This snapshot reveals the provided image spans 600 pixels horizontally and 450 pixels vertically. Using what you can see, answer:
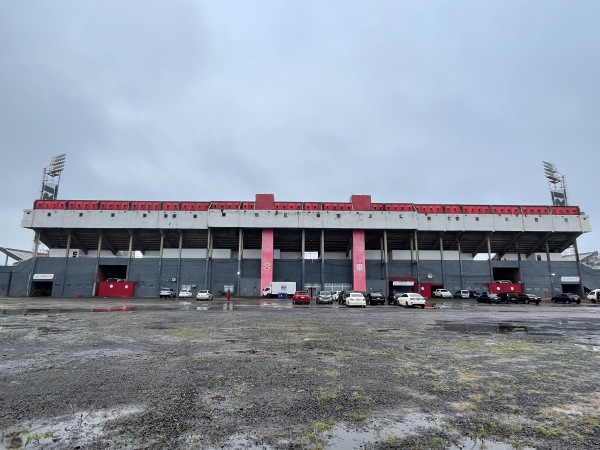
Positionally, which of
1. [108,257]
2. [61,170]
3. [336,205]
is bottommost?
[108,257]

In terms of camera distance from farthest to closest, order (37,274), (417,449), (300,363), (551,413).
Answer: (37,274) < (300,363) < (551,413) < (417,449)

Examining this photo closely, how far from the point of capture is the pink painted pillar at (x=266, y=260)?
61.6 meters

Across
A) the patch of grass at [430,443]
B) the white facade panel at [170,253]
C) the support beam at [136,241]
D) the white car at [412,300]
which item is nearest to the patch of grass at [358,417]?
the patch of grass at [430,443]

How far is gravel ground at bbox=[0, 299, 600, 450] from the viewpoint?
13.3 ft

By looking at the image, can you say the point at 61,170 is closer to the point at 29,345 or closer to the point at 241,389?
the point at 29,345

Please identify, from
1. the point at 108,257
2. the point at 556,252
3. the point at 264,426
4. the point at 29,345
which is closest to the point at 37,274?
the point at 108,257

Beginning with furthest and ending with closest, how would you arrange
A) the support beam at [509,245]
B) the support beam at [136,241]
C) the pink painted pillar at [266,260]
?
the support beam at [509,245] < the support beam at [136,241] < the pink painted pillar at [266,260]

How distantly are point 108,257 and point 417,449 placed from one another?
71.7m

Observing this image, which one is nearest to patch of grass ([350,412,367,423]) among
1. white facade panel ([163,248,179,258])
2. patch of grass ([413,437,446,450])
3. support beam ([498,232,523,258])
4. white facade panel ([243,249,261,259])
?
patch of grass ([413,437,446,450])

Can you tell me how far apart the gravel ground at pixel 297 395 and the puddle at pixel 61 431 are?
0.02m

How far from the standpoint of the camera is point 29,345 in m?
10.1

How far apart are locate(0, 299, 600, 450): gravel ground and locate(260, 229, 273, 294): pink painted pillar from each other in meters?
51.2

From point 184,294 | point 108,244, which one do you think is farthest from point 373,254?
point 108,244

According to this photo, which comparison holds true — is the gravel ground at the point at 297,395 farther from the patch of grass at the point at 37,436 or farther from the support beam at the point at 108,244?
the support beam at the point at 108,244
